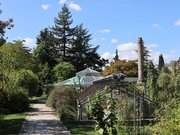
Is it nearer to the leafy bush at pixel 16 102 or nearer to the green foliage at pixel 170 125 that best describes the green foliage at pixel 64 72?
the leafy bush at pixel 16 102

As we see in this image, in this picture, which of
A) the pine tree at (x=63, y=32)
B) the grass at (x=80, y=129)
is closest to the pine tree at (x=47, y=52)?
the pine tree at (x=63, y=32)

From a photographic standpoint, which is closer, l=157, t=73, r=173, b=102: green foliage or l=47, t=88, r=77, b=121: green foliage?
l=47, t=88, r=77, b=121: green foliage

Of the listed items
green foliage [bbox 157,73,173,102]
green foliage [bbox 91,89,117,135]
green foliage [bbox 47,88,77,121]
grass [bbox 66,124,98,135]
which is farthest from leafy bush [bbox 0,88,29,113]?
green foliage [bbox 91,89,117,135]

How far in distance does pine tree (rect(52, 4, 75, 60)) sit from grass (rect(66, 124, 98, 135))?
218 ft

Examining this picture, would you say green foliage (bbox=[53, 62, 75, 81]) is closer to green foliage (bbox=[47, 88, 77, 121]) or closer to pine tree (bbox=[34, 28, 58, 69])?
pine tree (bbox=[34, 28, 58, 69])

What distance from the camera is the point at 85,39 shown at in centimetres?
9500

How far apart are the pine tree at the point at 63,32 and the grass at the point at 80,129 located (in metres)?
66.3

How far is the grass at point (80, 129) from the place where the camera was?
20.5 meters

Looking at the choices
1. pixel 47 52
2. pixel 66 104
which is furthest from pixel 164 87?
pixel 47 52

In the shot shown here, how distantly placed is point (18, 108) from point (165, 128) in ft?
80.7

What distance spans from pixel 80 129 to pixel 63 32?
72.1 m

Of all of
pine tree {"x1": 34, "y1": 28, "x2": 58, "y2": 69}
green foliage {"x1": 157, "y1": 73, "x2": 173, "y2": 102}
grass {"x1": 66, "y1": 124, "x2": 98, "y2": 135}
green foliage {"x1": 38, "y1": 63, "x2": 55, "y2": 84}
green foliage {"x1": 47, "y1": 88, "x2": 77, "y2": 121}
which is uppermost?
pine tree {"x1": 34, "y1": 28, "x2": 58, "y2": 69}

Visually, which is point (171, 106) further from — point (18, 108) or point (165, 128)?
point (18, 108)

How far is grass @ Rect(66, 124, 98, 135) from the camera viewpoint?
20.5 metres
